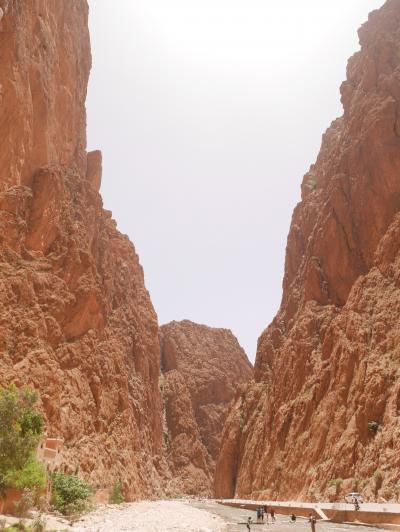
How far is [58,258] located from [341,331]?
88.3 ft

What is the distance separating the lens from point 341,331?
5228cm

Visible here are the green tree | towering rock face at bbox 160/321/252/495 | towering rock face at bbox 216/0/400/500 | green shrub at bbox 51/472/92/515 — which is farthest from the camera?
towering rock face at bbox 160/321/252/495

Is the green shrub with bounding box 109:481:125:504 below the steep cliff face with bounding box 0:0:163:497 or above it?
below

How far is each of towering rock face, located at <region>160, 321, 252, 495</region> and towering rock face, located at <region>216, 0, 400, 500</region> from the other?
32.5 metres

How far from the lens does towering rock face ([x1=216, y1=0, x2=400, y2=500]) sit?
42688 millimetres

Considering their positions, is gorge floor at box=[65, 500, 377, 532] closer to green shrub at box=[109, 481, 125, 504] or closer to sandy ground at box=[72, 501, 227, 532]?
sandy ground at box=[72, 501, 227, 532]

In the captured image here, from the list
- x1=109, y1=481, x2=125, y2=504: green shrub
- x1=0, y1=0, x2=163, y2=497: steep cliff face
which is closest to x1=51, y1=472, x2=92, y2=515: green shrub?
x1=0, y1=0, x2=163, y2=497: steep cliff face

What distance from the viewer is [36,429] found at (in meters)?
28.0

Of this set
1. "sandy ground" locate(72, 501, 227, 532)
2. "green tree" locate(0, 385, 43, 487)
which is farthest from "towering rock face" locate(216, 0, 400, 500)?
"green tree" locate(0, 385, 43, 487)

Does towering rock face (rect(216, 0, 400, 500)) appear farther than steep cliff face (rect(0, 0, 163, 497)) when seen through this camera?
No

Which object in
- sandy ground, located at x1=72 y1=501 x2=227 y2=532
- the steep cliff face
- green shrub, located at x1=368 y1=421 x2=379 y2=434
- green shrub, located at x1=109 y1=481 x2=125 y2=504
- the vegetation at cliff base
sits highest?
the steep cliff face

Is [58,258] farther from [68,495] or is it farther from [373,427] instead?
[373,427]

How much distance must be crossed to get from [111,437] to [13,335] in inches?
640

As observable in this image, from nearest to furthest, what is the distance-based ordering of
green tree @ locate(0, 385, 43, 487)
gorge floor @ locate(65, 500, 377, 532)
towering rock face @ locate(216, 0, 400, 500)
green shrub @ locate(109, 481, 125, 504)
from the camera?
green tree @ locate(0, 385, 43, 487)
gorge floor @ locate(65, 500, 377, 532)
towering rock face @ locate(216, 0, 400, 500)
green shrub @ locate(109, 481, 125, 504)
